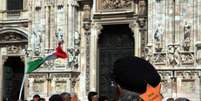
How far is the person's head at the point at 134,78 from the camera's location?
291cm

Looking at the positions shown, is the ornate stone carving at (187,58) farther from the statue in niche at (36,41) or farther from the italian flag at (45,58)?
the statue in niche at (36,41)

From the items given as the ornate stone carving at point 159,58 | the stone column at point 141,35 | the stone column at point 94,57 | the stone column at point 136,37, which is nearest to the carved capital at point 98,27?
the stone column at point 94,57

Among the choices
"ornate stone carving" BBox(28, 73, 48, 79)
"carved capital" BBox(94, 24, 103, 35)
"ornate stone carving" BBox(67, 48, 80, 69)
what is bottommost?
"ornate stone carving" BBox(28, 73, 48, 79)

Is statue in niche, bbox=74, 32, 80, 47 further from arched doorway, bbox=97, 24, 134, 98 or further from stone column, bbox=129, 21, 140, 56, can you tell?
stone column, bbox=129, 21, 140, 56

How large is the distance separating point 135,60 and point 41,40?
67.8 ft

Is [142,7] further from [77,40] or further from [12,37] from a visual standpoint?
[12,37]

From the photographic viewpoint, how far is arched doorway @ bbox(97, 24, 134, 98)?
2308 cm

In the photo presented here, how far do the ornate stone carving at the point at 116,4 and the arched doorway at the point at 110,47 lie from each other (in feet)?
2.49

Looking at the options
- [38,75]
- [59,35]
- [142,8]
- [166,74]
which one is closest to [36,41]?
[59,35]

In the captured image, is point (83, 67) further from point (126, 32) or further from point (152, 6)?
point (152, 6)

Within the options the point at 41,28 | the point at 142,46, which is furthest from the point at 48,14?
the point at 142,46

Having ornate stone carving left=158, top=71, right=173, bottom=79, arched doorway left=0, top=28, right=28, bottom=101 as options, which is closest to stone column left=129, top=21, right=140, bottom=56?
ornate stone carving left=158, top=71, right=173, bottom=79

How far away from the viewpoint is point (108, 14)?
23.2m

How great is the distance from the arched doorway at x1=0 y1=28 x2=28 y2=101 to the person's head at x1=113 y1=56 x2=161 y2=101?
2178 centimetres
